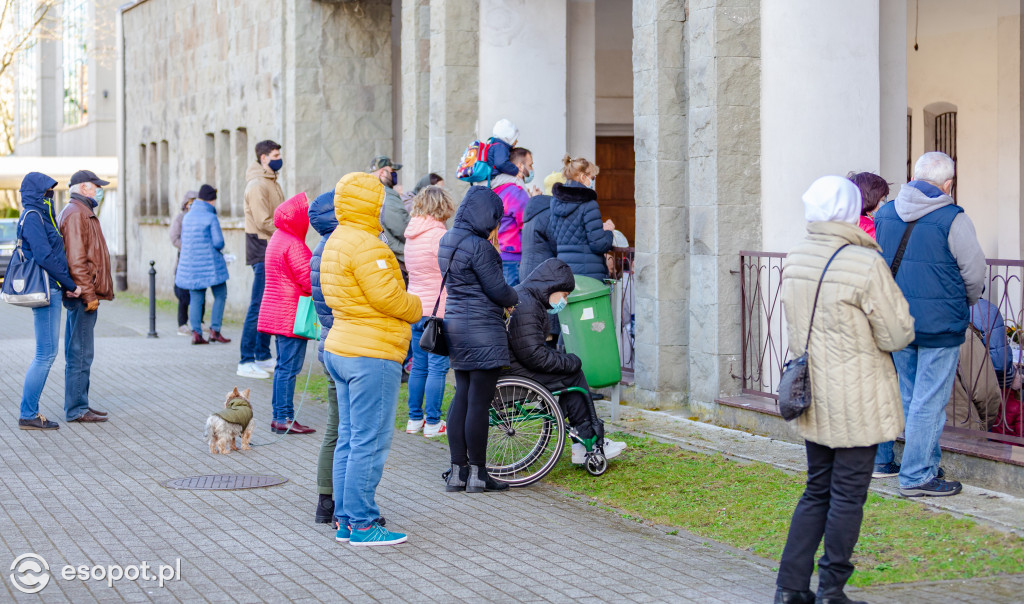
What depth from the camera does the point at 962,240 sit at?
23.9 feet

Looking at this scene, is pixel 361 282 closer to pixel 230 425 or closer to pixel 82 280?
pixel 230 425

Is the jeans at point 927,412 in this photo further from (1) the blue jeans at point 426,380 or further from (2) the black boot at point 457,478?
(1) the blue jeans at point 426,380

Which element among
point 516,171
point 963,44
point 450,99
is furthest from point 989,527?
point 963,44

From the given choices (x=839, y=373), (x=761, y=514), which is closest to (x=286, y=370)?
(x=761, y=514)

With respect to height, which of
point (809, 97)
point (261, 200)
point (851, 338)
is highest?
point (809, 97)

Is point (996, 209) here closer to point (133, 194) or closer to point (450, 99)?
point (450, 99)

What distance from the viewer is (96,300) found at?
10.8 metres

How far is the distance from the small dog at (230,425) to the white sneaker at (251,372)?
427 cm

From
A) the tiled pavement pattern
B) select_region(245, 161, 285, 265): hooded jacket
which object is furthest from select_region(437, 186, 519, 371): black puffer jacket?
select_region(245, 161, 285, 265): hooded jacket

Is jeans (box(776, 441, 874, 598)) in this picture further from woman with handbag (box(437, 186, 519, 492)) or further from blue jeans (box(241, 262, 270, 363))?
blue jeans (box(241, 262, 270, 363))

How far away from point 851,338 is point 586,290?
12.9 ft

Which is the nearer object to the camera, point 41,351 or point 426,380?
point 426,380

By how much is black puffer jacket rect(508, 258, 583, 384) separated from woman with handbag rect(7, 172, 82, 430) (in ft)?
13.7

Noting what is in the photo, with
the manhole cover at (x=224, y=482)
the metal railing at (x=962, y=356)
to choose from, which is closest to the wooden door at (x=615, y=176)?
the metal railing at (x=962, y=356)
